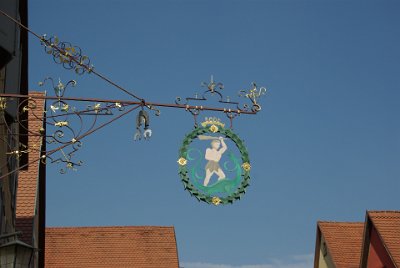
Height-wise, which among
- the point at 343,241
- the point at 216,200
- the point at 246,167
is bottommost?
the point at 216,200

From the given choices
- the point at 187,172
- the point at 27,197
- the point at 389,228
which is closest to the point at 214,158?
the point at 187,172

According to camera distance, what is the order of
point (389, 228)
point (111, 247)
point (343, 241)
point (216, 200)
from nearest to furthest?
point (216, 200) < point (389, 228) < point (111, 247) < point (343, 241)

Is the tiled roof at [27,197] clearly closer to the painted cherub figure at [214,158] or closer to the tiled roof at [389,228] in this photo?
the painted cherub figure at [214,158]

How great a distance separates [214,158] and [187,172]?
1.25ft

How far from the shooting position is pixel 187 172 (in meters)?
8.84

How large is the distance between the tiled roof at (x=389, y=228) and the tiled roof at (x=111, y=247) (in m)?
7.40

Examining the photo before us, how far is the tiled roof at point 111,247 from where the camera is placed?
92.0ft

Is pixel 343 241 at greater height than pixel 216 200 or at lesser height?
greater

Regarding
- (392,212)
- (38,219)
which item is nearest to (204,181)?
(38,219)

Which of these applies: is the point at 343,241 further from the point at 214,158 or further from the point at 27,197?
the point at 214,158

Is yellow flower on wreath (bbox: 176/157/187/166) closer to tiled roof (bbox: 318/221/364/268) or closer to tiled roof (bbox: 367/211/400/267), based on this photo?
tiled roof (bbox: 367/211/400/267)

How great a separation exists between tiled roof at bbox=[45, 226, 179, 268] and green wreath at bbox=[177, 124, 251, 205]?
19.2m

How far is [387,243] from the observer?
83.5ft

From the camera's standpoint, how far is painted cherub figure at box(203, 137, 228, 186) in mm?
8852
